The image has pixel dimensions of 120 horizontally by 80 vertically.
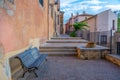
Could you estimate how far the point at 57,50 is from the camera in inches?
383

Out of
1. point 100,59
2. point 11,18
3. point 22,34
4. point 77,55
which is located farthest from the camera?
point 77,55

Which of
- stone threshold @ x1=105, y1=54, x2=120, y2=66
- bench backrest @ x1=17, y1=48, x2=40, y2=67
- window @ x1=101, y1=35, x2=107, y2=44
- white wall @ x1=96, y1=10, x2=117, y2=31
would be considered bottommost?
stone threshold @ x1=105, y1=54, x2=120, y2=66

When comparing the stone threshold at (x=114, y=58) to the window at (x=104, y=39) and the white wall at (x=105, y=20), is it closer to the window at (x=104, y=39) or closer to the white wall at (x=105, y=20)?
the window at (x=104, y=39)

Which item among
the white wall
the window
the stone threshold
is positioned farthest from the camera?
the white wall

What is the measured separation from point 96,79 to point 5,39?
2.69 metres

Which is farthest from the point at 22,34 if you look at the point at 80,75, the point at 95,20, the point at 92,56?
the point at 95,20

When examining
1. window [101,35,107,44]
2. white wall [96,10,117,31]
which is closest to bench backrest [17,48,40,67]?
window [101,35,107,44]

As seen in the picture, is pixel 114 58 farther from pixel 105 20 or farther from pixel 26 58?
pixel 105 20

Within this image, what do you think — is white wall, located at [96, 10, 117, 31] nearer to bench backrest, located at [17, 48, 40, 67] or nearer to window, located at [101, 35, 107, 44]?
window, located at [101, 35, 107, 44]

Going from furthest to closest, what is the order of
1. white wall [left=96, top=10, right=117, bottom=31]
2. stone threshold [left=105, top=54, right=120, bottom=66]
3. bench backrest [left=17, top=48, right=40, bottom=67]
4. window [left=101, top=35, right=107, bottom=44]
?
white wall [left=96, top=10, right=117, bottom=31]
window [left=101, top=35, right=107, bottom=44]
stone threshold [left=105, top=54, right=120, bottom=66]
bench backrest [left=17, top=48, right=40, bottom=67]

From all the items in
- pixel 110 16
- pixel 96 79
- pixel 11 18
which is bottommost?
pixel 96 79

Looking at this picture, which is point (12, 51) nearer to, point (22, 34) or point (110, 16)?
point (22, 34)

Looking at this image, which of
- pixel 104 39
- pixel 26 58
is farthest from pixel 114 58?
pixel 104 39

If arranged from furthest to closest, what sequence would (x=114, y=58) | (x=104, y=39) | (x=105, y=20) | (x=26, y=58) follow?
(x=105, y=20) < (x=104, y=39) < (x=114, y=58) < (x=26, y=58)
